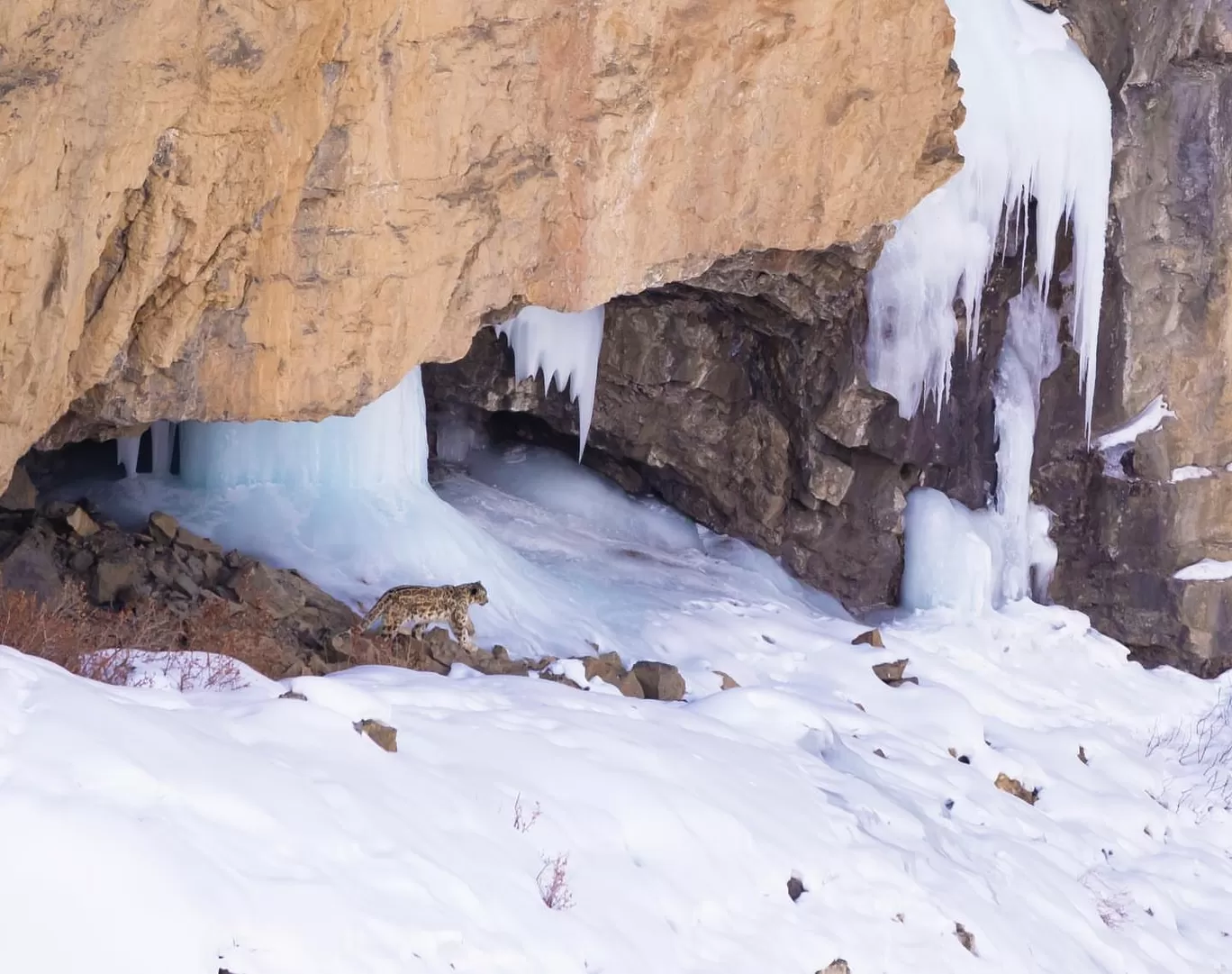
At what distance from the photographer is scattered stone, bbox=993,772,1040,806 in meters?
9.38

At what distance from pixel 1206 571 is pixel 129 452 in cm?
1020

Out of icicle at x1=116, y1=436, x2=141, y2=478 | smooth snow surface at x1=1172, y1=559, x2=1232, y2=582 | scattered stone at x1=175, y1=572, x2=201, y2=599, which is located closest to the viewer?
scattered stone at x1=175, y1=572, x2=201, y2=599

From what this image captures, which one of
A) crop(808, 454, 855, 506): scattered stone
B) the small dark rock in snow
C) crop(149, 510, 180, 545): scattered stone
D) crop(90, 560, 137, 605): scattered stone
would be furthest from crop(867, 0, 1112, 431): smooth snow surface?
crop(90, 560, 137, 605): scattered stone

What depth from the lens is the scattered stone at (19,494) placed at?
351 inches

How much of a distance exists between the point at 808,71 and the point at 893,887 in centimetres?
563

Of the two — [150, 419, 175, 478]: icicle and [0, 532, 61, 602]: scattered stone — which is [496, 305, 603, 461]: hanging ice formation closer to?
[150, 419, 175, 478]: icicle

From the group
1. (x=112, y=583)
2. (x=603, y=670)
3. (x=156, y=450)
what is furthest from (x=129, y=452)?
(x=603, y=670)

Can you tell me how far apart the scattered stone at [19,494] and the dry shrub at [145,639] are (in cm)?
137

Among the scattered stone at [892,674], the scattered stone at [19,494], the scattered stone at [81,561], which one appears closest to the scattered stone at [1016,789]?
the scattered stone at [892,674]

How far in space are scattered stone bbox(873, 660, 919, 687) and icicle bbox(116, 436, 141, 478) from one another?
575cm

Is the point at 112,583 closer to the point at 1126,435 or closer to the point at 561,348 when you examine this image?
the point at 561,348

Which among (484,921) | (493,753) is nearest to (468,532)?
(493,753)

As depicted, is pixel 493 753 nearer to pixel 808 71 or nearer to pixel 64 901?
pixel 64 901

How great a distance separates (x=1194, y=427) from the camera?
13.9 m
